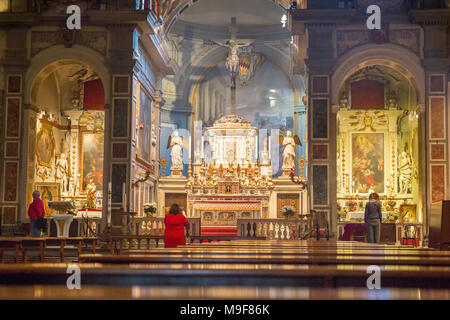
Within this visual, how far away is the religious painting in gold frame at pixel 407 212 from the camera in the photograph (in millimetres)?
20906

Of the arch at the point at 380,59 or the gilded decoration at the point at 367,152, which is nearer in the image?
the arch at the point at 380,59

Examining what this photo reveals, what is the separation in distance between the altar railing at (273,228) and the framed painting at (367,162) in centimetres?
444

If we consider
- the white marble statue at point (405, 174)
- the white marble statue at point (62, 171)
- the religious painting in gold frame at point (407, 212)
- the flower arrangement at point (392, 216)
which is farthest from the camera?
the white marble statue at point (62, 171)

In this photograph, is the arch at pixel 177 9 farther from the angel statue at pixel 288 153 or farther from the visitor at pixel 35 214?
the visitor at pixel 35 214

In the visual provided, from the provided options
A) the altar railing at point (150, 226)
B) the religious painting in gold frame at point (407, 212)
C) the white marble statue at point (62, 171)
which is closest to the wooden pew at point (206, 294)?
the altar railing at point (150, 226)

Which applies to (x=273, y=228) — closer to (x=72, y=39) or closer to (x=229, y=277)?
(x=72, y=39)

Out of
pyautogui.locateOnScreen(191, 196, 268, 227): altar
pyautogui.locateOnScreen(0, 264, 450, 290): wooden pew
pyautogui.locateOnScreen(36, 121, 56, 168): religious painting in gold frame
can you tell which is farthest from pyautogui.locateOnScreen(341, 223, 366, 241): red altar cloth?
pyautogui.locateOnScreen(0, 264, 450, 290): wooden pew

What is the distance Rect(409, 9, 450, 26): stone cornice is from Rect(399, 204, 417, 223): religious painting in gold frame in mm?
6018
